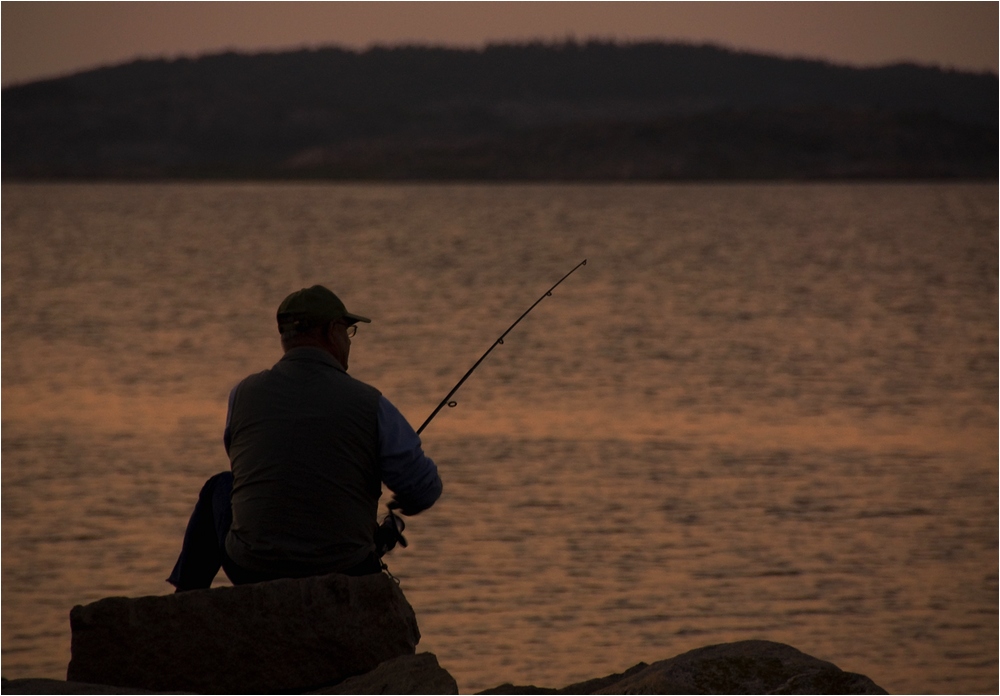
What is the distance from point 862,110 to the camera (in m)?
102

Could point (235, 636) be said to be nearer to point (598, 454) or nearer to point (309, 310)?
point (309, 310)

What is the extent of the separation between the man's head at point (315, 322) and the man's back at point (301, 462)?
69 millimetres

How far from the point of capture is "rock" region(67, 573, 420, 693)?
4.42 m

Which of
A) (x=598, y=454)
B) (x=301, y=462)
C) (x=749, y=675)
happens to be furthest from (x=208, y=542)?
(x=598, y=454)

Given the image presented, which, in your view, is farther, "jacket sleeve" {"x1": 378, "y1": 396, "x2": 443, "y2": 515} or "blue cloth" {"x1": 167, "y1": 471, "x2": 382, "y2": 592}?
"blue cloth" {"x1": 167, "y1": 471, "x2": 382, "y2": 592}

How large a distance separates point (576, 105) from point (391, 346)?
123 metres

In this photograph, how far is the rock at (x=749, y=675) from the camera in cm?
442

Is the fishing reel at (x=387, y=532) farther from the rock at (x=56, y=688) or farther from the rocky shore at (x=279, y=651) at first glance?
the rock at (x=56, y=688)

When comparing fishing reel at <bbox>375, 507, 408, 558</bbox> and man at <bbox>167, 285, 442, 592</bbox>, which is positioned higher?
man at <bbox>167, 285, 442, 592</bbox>

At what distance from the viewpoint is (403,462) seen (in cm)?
445

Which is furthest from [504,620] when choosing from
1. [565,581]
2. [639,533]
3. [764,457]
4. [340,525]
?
[764,457]

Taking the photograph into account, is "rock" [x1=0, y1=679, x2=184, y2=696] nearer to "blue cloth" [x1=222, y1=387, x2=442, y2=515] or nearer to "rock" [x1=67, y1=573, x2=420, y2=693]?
"rock" [x1=67, y1=573, x2=420, y2=693]

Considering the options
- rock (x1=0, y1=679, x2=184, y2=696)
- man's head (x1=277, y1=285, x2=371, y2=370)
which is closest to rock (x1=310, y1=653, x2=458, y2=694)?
rock (x1=0, y1=679, x2=184, y2=696)

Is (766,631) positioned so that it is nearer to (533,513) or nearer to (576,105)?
(533,513)
